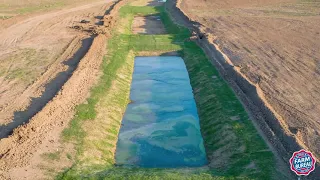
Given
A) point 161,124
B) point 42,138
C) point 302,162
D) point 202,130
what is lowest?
point 161,124

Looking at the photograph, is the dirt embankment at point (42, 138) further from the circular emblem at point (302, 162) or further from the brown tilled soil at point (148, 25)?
the brown tilled soil at point (148, 25)

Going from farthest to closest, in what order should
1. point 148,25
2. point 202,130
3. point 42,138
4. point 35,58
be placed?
point 148,25
point 35,58
point 202,130
point 42,138

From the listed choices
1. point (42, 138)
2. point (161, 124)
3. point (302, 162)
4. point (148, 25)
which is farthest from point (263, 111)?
point (148, 25)

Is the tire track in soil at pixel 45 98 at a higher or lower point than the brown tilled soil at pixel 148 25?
higher

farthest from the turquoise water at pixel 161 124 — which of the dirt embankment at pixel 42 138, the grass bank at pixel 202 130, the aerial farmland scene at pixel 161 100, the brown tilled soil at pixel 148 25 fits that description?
the brown tilled soil at pixel 148 25

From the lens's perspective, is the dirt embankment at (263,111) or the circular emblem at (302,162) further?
the dirt embankment at (263,111)

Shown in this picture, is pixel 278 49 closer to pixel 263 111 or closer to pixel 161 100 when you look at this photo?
pixel 161 100

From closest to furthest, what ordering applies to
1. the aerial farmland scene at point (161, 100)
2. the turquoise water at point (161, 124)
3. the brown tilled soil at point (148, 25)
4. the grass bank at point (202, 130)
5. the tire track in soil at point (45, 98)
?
1. the grass bank at point (202, 130)
2. the aerial farmland scene at point (161, 100)
3. the turquoise water at point (161, 124)
4. the tire track in soil at point (45, 98)
5. the brown tilled soil at point (148, 25)

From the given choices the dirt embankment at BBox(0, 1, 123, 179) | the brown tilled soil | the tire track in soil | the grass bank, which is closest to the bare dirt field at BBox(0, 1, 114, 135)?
the tire track in soil
